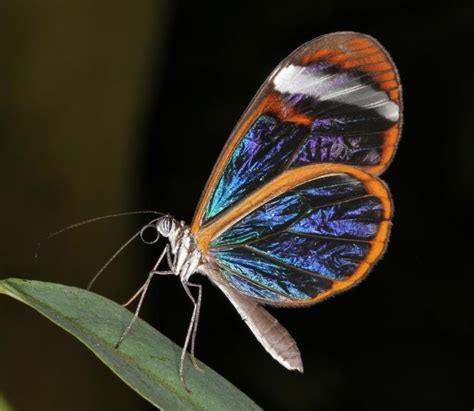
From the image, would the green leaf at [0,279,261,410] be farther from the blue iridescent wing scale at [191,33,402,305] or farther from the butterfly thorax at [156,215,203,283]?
the blue iridescent wing scale at [191,33,402,305]

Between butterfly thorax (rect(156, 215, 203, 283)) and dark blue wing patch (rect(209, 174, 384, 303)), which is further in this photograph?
dark blue wing patch (rect(209, 174, 384, 303))

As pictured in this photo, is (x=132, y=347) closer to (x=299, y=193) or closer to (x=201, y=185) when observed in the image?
(x=299, y=193)

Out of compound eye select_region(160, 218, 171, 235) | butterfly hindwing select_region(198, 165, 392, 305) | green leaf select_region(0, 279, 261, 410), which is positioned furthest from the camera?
butterfly hindwing select_region(198, 165, 392, 305)

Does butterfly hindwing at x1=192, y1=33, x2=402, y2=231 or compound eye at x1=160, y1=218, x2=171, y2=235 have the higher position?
butterfly hindwing at x1=192, y1=33, x2=402, y2=231

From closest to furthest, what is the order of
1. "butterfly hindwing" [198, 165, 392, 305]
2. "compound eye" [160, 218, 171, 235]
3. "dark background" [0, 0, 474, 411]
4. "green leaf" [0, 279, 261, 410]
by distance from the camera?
"green leaf" [0, 279, 261, 410] < "compound eye" [160, 218, 171, 235] < "butterfly hindwing" [198, 165, 392, 305] < "dark background" [0, 0, 474, 411]

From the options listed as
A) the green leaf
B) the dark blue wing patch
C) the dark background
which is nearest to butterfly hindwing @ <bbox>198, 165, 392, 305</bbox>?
the dark blue wing patch

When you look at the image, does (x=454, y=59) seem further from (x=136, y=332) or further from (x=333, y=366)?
(x=136, y=332)

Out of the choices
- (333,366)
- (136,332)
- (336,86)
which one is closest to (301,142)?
(336,86)

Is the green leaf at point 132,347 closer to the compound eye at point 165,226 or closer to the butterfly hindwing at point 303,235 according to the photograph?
the compound eye at point 165,226
